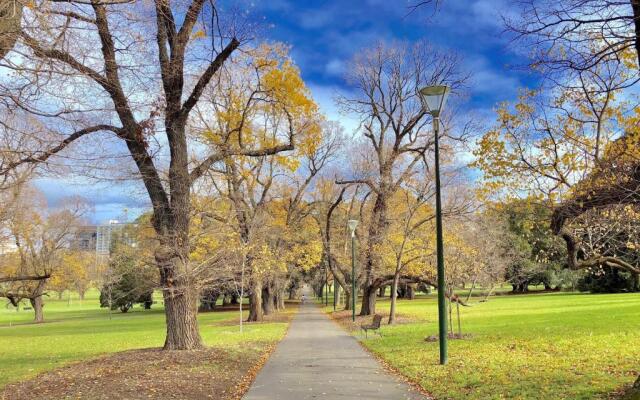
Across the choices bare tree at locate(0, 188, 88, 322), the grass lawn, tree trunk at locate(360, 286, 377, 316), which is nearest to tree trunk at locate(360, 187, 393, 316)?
tree trunk at locate(360, 286, 377, 316)

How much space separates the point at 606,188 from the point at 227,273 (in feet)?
35.3

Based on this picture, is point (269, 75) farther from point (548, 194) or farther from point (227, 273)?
point (548, 194)

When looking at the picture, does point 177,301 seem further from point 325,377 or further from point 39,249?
point 39,249

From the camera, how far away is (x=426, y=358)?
11.6 metres

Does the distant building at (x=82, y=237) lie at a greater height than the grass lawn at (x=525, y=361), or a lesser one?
greater

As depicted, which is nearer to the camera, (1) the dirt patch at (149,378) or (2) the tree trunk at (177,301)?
(1) the dirt patch at (149,378)

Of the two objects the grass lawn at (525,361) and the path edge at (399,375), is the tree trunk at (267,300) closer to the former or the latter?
the grass lawn at (525,361)

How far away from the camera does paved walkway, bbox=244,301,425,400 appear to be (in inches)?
308

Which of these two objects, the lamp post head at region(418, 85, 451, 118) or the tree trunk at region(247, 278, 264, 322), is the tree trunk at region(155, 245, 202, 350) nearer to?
the lamp post head at region(418, 85, 451, 118)

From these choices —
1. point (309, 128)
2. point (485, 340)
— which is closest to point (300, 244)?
point (309, 128)

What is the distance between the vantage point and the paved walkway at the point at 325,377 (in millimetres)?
7832

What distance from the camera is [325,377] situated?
31.0ft

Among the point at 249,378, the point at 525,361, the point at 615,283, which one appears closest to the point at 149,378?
the point at 249,378

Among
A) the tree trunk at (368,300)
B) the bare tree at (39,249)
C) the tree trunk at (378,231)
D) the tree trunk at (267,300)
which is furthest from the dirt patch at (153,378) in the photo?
the bare tree at (39,249)
